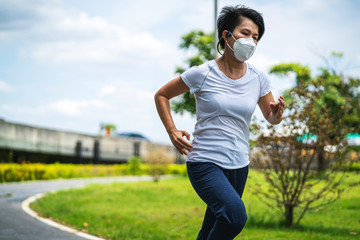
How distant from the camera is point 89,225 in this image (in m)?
7.16

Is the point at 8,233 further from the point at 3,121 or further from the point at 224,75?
the point at 3,121

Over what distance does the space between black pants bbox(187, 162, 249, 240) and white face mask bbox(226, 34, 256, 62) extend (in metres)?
0.78

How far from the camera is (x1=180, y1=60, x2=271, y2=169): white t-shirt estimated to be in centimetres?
280

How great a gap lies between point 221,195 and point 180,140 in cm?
46

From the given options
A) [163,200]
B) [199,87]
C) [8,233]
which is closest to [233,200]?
[199,87]

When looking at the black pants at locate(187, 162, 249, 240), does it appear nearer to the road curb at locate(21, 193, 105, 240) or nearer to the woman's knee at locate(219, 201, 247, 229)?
the woman's knee at locate(219, 201, 247, 229)

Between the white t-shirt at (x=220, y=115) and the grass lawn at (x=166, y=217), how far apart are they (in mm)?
3423

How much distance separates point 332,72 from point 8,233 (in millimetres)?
18412

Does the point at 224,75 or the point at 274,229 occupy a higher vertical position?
the point at 224,75

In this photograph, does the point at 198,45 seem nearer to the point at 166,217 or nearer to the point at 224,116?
the point at 166,217

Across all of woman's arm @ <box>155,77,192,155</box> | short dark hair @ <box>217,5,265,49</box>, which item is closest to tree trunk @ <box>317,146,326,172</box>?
short dark hair @ <box>217,5,265,49</box>

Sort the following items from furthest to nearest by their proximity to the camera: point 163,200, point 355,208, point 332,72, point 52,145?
point 52,145 < point 332,72 < point 163,200 < point 355,208

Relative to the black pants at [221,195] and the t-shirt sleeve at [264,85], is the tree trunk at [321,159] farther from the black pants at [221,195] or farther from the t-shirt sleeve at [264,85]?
the black pants at [221,195]

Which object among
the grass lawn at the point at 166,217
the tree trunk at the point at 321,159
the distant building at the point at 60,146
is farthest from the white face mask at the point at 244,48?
the distant building at the point at 60,146
